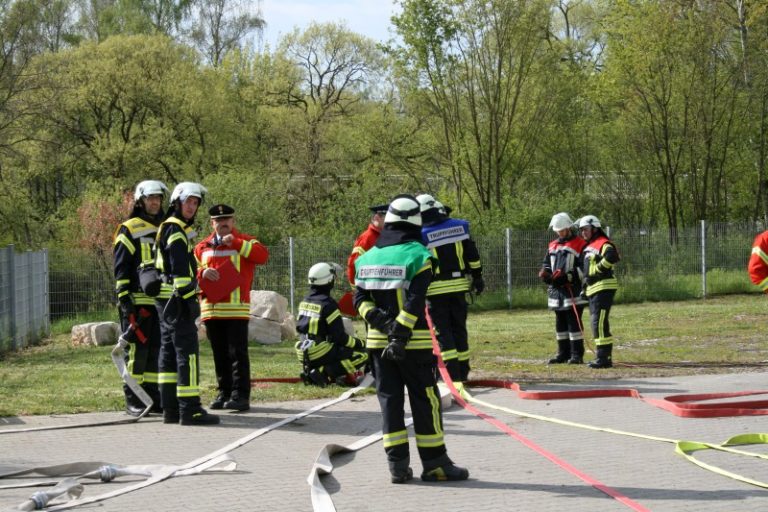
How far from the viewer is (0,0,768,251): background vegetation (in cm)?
3144

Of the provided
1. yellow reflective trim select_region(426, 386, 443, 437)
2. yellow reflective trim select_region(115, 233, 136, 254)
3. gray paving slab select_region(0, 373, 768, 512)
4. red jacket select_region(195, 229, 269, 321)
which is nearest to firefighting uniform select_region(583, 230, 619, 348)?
gray paving slab select_region(0, 373, 768, 512)

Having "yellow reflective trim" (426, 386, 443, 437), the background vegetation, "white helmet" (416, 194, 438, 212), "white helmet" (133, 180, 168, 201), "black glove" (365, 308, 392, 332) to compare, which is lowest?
"yellow reflective trim" (426, 386, 443, 437)

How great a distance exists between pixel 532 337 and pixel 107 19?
38.0 metres

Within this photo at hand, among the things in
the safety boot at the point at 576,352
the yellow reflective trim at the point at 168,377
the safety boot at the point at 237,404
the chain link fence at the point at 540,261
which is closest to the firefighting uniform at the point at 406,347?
the yellow reflective trim at the point at 168,377

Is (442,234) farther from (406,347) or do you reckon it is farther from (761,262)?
(406,347)

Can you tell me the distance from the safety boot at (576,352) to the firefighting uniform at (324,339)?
11.7ft

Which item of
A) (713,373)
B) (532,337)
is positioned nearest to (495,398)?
(713,373)

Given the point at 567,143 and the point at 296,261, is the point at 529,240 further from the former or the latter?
the point at 567,143

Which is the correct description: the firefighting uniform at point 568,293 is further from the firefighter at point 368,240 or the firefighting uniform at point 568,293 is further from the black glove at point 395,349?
the black glove at point 395,349

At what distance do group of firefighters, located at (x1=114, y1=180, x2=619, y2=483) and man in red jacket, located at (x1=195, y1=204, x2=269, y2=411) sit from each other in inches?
0.5

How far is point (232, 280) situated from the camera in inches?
399

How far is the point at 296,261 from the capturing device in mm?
24062

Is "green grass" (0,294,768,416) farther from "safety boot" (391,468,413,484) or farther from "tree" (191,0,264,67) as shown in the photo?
"tree" (191,0,264,67)

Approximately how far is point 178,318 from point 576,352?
6596 millimetres
